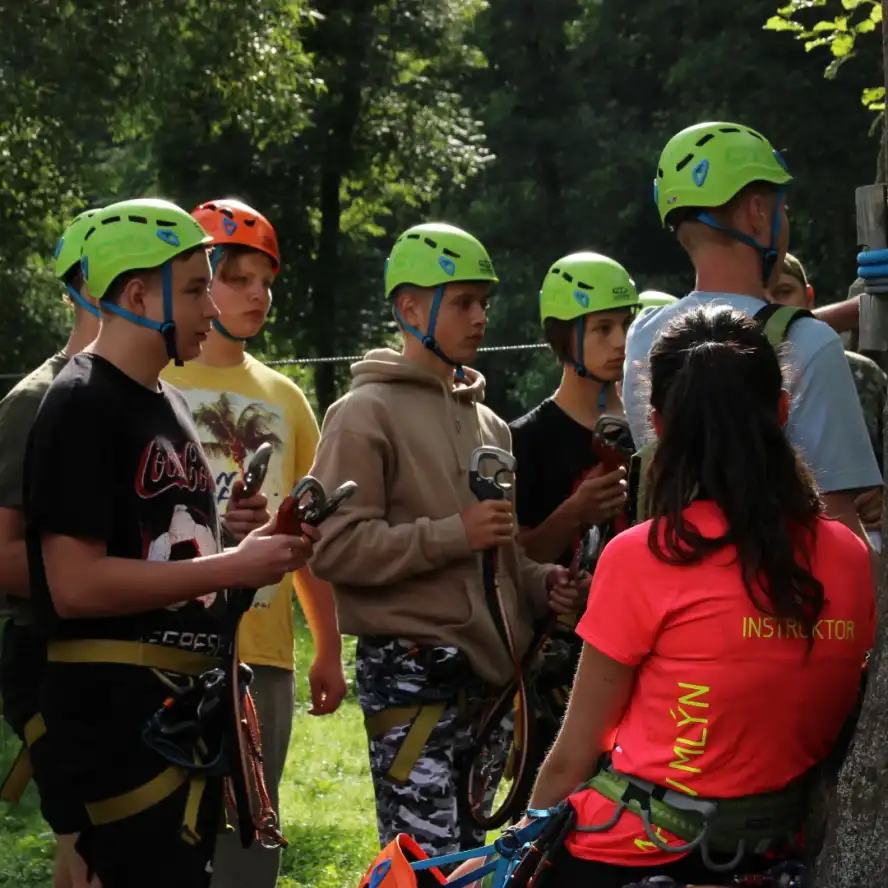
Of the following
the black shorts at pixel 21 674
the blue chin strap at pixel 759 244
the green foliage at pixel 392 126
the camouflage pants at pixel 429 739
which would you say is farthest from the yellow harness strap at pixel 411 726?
the green foliage at pixel 392 126

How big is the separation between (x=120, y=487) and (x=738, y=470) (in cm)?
153

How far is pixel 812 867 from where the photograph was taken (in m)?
3.12

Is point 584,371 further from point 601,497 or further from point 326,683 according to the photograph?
point 326,683

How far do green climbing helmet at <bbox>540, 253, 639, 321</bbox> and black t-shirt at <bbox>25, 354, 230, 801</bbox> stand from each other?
223 cm

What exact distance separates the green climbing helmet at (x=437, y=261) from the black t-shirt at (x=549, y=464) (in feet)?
2.14

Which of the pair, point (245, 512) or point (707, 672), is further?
point (245, 512)

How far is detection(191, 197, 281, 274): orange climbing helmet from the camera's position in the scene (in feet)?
17.5

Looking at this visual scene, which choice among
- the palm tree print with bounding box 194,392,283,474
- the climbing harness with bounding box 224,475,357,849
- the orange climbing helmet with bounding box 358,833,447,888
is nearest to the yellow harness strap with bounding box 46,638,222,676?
the climbing harness with bounding box 224,475,357,849

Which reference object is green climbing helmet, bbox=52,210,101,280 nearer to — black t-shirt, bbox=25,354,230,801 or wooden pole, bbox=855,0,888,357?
black t-shirt, bbox=25,354,230,801

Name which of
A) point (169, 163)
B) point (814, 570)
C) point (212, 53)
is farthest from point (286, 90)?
point (814, 570)

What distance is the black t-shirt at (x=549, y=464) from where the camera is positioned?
5543 mm

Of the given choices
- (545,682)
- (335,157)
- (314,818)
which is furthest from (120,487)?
(335,157)

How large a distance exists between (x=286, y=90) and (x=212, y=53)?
168 centimetres

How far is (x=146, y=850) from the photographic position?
12.5 feet
